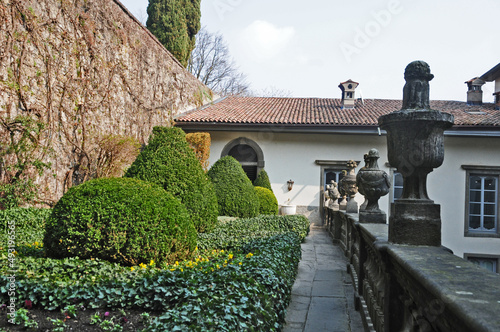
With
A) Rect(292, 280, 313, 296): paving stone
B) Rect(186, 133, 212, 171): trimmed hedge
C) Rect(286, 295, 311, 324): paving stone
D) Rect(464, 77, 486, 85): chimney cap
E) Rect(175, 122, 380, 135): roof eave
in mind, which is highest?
Rect(464, 77, 486, 85): chimney cap

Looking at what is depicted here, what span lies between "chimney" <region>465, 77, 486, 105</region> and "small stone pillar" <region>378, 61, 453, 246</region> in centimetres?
1719

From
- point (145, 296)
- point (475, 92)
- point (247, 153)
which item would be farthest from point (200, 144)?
point (475, 92)

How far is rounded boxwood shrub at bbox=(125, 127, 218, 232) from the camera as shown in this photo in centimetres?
575

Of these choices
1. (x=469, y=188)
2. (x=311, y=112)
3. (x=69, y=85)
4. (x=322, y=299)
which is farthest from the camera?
(x=311, y=112)

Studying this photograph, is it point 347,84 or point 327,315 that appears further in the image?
point 347,84

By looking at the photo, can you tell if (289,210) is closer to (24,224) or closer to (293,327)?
(24,224)

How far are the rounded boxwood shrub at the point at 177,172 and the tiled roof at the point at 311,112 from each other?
27.4 ft

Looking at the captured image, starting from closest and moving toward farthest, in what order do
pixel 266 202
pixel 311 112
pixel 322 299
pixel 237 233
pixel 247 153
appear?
pixel 322 299
pixel 237 233
pixel 266 202
pixel 247 153
pixel 311 112

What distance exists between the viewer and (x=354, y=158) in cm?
1458

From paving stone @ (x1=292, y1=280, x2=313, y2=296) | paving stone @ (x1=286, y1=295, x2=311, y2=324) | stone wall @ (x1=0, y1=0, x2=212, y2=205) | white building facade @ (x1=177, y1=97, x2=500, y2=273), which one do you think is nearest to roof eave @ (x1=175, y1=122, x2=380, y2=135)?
white building facade @ (x1=177, y1=97, x2=500, y2=273)

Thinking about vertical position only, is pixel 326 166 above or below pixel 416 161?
above

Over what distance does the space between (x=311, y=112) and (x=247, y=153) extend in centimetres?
340

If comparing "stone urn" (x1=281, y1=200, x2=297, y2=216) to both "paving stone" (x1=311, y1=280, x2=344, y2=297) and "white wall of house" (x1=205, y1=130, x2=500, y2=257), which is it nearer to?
"white wall of house" (x1=205, y1=130, x2=500, y2=257)

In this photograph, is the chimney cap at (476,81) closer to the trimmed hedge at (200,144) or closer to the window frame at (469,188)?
the window frame at (469,188)
